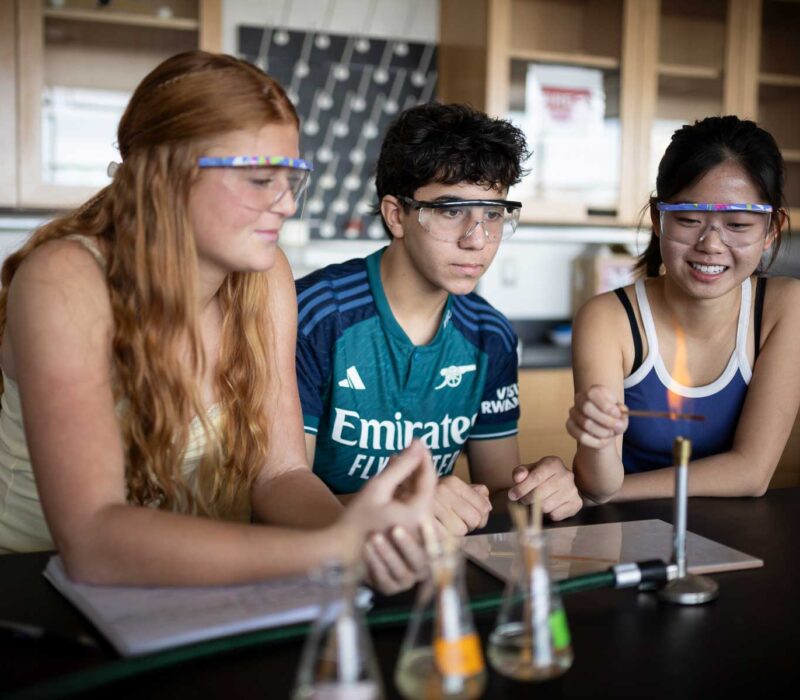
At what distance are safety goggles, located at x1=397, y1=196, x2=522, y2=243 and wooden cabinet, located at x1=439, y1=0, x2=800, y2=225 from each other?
196 cm

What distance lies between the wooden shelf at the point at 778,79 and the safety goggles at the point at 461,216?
114 inches

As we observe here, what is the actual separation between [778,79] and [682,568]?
3.74 metres

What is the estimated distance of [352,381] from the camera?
185cm

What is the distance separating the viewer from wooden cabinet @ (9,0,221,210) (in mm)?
3227

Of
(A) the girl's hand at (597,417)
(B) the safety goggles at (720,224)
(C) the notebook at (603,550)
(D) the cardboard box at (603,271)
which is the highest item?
(B) the safety goggles at (720,224)

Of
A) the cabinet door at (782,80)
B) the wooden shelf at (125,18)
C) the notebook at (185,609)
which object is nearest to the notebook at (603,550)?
the notebook at (185,609)

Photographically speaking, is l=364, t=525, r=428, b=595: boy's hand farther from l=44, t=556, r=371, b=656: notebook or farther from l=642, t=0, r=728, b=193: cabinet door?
l=642, t=0, r=728, b=193: cabinet door

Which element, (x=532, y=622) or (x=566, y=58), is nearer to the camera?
(x=532, y=622)

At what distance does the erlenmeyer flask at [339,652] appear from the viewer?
2.15ft

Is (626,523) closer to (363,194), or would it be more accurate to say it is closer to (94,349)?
(94,349)

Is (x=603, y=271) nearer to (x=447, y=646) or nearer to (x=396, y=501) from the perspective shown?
(x=396, y=501)

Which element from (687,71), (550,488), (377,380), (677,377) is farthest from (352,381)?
(687,71)

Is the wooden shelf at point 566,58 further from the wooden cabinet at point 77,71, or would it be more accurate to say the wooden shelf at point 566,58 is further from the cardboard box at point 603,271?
the wooden cabinet at point 77,71

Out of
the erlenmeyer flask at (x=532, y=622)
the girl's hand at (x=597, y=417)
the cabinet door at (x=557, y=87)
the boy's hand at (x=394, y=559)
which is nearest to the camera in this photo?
the erlenmeyer flask at (x=532, y=622)
